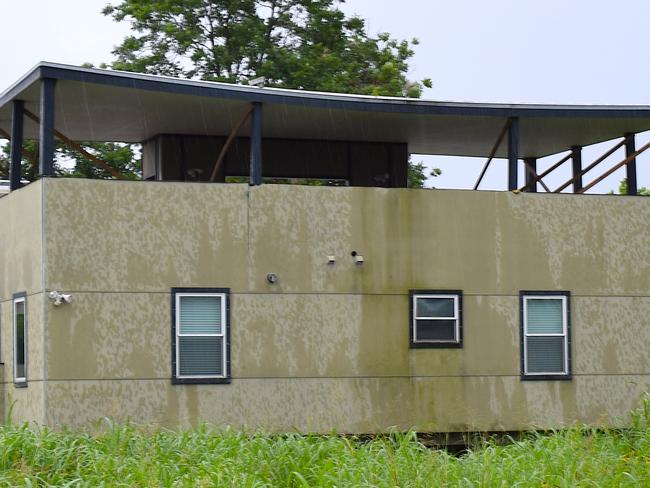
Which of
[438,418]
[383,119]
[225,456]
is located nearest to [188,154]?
[383,119]

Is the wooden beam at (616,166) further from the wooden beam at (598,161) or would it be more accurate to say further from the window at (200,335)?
the window at (200,335)

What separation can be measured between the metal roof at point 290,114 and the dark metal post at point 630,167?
189mm

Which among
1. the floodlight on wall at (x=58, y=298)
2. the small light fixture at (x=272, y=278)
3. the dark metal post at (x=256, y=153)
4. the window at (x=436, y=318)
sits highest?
the dark metal post at (x=256, y=153)

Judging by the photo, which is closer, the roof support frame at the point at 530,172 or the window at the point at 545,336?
the window at the point at 545,336

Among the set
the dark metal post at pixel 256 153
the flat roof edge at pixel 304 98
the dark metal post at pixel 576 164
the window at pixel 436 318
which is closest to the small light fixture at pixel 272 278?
the dark metal post at pixel 256 153

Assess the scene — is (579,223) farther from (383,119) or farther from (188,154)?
(188,154)

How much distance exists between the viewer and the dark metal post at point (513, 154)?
754 inches

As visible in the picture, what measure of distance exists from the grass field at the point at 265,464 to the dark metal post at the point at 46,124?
3522 millimetres

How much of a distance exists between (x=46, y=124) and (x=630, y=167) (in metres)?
9.72

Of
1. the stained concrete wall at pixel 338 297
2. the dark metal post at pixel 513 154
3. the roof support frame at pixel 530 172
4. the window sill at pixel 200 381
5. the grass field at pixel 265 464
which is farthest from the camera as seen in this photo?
the roof support frame at pixel 530 172

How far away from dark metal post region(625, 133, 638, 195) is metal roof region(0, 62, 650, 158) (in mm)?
189

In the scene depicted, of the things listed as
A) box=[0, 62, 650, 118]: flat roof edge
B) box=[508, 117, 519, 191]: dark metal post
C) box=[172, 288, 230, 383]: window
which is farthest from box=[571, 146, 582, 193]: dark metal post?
box=[172, 288, 230, 383]: window

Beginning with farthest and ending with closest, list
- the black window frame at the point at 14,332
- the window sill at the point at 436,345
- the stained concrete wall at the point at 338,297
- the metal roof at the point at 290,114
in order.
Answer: the window sill at the point at 436,345
the metal roof at the point at 290,114
the black window frame at the point at 14,332
the stained concrete wall at the point at 338,297

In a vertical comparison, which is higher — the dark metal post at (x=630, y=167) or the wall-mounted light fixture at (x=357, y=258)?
the dark metal post at (x=630, y=167)
